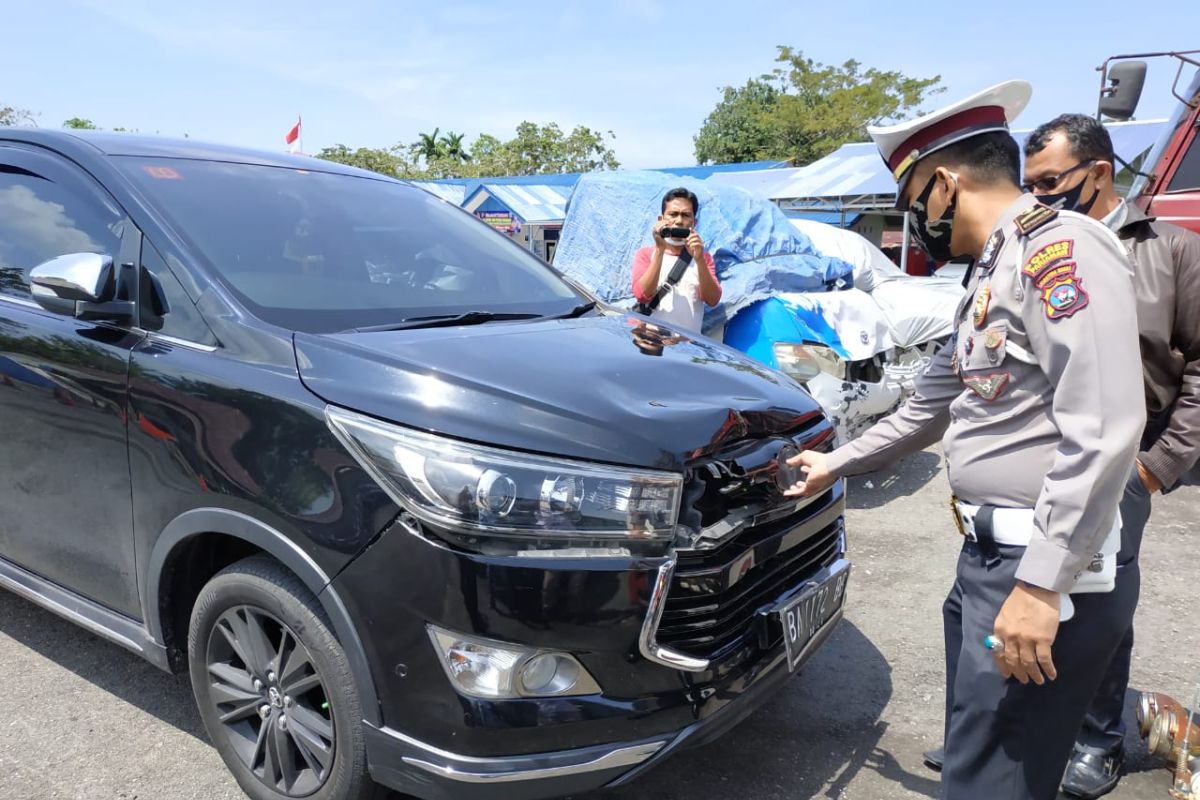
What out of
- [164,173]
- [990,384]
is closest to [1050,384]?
[990,384]

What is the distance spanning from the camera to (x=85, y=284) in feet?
7.58

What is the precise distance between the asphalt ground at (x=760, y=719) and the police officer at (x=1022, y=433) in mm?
822

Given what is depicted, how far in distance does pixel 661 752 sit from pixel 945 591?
2473mm

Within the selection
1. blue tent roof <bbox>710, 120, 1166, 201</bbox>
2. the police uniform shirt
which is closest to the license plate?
the police uniform shirt

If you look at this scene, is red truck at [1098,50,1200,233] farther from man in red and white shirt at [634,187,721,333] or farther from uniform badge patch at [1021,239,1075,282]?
uniform badge patch at [1021,239,1075,282]

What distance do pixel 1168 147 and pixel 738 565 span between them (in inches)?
212

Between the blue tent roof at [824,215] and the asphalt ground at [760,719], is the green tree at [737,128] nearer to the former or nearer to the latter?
the blue tent roof at [824,215]

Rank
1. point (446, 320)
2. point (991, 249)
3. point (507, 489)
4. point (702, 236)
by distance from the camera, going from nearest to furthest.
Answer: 1. point (991, 249)
2. point (507, 489)
3. point (446, 320)
4. point (702, 236)

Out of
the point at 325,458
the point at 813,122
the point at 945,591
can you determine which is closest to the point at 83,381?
the point at 325,458

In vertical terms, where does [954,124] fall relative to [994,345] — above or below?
above

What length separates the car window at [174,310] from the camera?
2.26 metres

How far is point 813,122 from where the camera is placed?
3388 cm

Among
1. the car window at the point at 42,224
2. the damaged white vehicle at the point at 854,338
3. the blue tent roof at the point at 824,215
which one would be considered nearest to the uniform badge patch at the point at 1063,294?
the car window at the point at 42,224

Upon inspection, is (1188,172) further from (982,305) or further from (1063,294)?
(1063,294)
